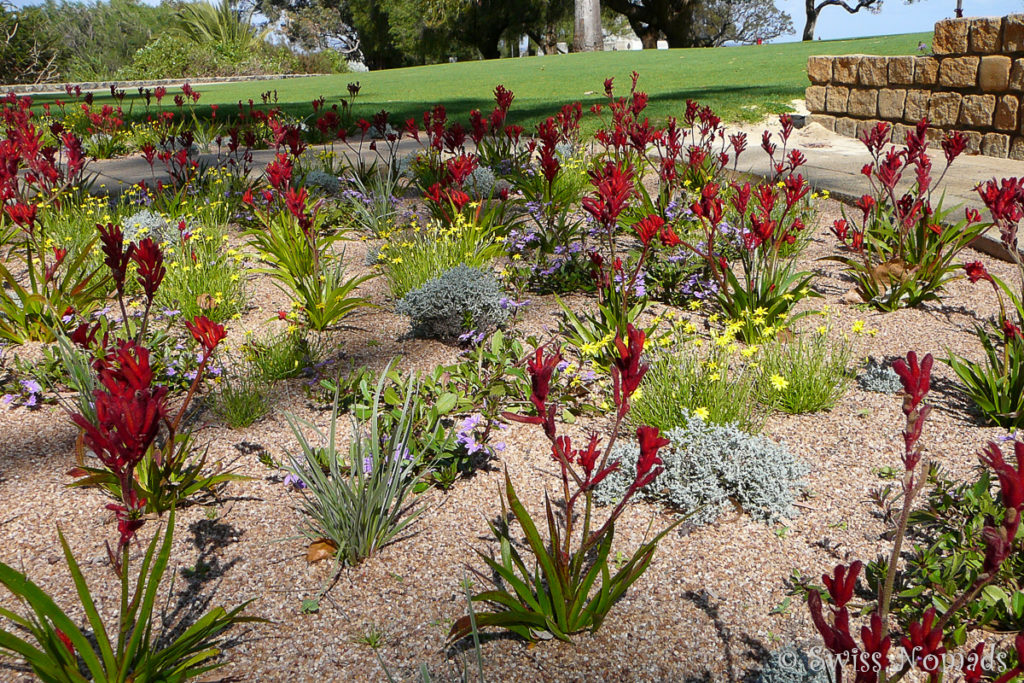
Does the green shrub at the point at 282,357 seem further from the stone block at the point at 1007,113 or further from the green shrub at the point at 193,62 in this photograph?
the green shrub at the point at 193,62

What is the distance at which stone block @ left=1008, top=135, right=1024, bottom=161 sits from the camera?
23.7 feet

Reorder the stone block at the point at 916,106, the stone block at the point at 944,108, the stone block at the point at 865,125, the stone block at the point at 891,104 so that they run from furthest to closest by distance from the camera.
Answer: the stone block at the point at 865,125, the stone block at the point at 891,104, the stone block at the point at 916,106, the stone block at the point at 944,108

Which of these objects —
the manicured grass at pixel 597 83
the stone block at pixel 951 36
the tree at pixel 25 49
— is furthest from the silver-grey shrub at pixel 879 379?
the tree at pixel 25 49

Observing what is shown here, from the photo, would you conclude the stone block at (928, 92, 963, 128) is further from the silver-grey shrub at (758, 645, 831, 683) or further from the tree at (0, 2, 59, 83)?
the tree at (0, 2, 59, 83)

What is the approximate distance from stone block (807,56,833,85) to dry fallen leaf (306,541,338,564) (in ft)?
31.1

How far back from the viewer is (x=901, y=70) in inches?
332

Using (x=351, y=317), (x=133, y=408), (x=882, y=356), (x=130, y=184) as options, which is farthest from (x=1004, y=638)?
(x=130, y=184)

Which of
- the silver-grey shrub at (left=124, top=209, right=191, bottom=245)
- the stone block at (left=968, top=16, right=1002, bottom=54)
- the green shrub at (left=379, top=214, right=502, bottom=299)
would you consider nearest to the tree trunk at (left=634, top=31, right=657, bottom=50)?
the stone block at (left=968, top=16, right=1002, bottom=54)

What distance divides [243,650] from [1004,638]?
6.49 feet

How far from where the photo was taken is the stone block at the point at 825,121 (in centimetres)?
975

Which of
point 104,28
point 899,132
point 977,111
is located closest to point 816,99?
point 899,132

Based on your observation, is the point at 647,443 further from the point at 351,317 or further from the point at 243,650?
the point at 351,317

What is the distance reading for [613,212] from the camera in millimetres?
3199

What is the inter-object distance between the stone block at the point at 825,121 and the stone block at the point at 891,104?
0.89 metres
